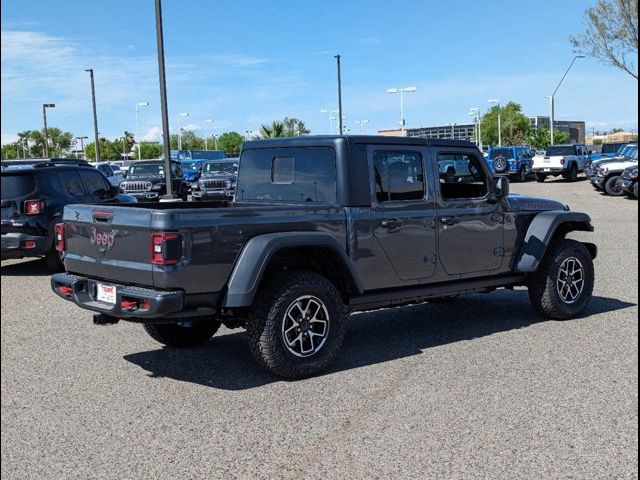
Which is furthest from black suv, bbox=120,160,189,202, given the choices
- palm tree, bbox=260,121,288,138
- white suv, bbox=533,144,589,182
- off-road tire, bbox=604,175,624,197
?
palm tree, bbox=260,121,288,138

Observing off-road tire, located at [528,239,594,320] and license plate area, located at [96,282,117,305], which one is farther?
off-road tire, located at [528,239,594,320]

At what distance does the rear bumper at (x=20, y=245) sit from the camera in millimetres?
11266

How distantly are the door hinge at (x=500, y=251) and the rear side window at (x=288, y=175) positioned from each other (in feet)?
6.14

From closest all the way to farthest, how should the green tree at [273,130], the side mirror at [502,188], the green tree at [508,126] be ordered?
the side mirror at [502,188] < the green tree at [273,130] < the green tree at [508,126]

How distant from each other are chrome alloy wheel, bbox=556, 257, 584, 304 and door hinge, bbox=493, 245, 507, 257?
2.23ft

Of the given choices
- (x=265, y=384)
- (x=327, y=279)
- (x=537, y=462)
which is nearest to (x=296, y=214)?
(x=327, y=279)

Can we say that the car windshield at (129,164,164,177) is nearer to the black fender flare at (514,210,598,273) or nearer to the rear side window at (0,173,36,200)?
the rear side window at (0,173,36,200)

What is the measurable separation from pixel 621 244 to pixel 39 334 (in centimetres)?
1057

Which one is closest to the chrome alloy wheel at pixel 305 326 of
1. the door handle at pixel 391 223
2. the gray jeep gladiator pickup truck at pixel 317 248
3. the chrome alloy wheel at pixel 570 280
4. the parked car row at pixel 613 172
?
the gray jeep gladiator pickup truck at pixel 317 248

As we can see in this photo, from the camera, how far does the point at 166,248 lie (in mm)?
5180

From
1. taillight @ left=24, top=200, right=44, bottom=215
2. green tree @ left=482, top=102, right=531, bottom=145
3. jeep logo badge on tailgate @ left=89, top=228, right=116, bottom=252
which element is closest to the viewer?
jeep logo badge on tailgate @ left=89, top=228, right=116, bottom=252

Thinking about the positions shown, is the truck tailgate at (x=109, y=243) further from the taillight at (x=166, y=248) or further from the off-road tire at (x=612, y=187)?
the off-road tire at (x=612, y=187)

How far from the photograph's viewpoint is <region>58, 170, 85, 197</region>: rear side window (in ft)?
39.2

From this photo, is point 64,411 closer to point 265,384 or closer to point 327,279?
point 265,384
